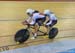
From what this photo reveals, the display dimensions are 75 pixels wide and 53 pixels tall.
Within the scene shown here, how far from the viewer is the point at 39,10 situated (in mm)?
875

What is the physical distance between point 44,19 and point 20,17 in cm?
10

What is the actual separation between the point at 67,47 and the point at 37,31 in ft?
0.52

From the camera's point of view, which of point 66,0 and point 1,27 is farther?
point 66,0

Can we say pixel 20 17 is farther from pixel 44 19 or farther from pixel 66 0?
pixel 66 0

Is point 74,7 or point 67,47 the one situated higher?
point 74,7

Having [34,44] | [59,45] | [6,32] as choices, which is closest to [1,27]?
[6,32]

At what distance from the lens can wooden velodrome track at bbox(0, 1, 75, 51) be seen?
2.62 ft

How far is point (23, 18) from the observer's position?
0.84 m

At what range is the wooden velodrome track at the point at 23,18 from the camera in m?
0.80

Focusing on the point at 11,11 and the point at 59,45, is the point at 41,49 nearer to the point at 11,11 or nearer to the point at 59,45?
the point at 59,45

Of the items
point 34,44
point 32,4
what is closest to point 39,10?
point 32,4

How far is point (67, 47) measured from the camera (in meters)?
0.89

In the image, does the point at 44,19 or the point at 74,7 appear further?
the point at 74,7

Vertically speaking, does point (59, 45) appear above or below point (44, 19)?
below
